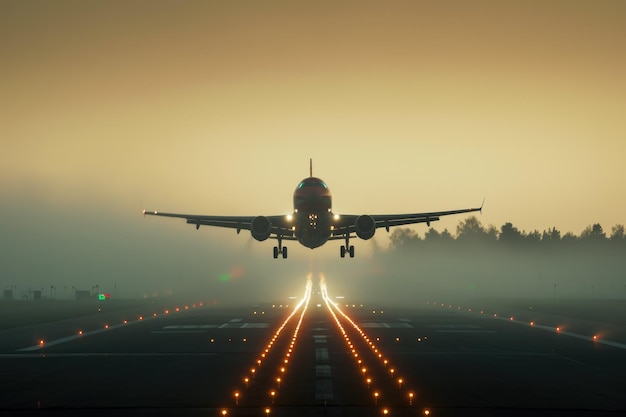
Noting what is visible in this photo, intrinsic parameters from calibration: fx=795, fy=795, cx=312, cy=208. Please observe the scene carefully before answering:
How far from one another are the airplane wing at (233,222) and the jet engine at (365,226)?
7.07m

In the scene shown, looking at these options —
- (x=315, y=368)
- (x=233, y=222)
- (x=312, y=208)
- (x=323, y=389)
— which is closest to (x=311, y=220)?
(x=312, y=208)

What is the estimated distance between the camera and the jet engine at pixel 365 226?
7406 cm

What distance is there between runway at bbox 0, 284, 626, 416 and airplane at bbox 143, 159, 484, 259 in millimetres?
8877

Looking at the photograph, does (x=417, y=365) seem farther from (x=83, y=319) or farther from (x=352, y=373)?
(x=83, y=319)

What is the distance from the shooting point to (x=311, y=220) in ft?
241

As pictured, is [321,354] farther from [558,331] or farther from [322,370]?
[558,331]

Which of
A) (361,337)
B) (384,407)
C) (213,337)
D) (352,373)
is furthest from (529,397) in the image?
(213,337)

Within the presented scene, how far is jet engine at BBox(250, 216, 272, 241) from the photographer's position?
7412 cm

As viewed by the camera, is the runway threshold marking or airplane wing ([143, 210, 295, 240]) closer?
the runway threshold marking

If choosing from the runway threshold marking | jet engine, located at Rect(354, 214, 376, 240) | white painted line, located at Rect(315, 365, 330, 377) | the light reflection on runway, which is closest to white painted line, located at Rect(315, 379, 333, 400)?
the light reflection on runway

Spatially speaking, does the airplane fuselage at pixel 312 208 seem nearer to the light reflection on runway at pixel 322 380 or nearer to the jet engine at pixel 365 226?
the jet engine at pixel 365 226

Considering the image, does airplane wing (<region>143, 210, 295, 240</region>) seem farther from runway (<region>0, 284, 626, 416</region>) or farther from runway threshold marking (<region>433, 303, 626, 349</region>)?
runway threshold marking (<region>433, 303, 626, 349</region>)

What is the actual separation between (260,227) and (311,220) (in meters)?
4.86

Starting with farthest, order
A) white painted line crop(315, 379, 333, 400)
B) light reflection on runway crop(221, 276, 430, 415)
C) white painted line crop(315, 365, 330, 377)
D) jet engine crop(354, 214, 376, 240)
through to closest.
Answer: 1. jet engine crop(354, 214, 376, 240)
2. white painted line crop(315, 365, 330, 377)
3. white painted line crop(315, 379, 333, 400)
4. light reflection on runway crop(221, 276, 430, 415)
